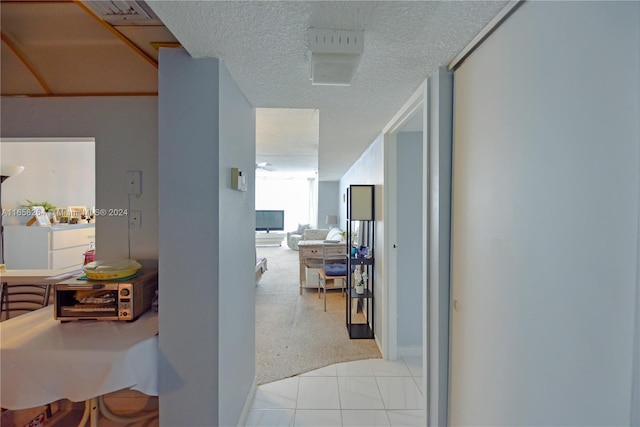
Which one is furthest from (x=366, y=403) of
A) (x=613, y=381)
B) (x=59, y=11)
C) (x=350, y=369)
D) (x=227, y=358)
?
(x=59, y=11)

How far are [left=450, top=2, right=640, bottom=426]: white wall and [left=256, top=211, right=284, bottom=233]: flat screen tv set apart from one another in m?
9.06

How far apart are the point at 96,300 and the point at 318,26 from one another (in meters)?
1.68

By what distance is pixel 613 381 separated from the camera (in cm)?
→ 63

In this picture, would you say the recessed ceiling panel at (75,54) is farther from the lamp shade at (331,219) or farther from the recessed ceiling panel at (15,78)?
the lamp shade at (331,219)

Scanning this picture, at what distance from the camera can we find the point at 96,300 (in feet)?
4.72

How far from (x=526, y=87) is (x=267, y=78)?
3.90 ft

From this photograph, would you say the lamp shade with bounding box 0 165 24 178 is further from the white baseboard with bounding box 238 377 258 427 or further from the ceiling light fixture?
the ceiling light fixture

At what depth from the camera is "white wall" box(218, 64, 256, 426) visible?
1389 millimetres

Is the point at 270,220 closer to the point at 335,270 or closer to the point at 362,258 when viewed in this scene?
the point at 335,270

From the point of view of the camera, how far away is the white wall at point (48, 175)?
3355mm

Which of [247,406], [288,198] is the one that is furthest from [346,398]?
[288,198]

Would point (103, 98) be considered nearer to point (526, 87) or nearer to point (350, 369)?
point (526, 87)

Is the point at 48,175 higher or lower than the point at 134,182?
higher

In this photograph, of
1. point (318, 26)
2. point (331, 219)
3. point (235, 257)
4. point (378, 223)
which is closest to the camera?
point (318, 26)
